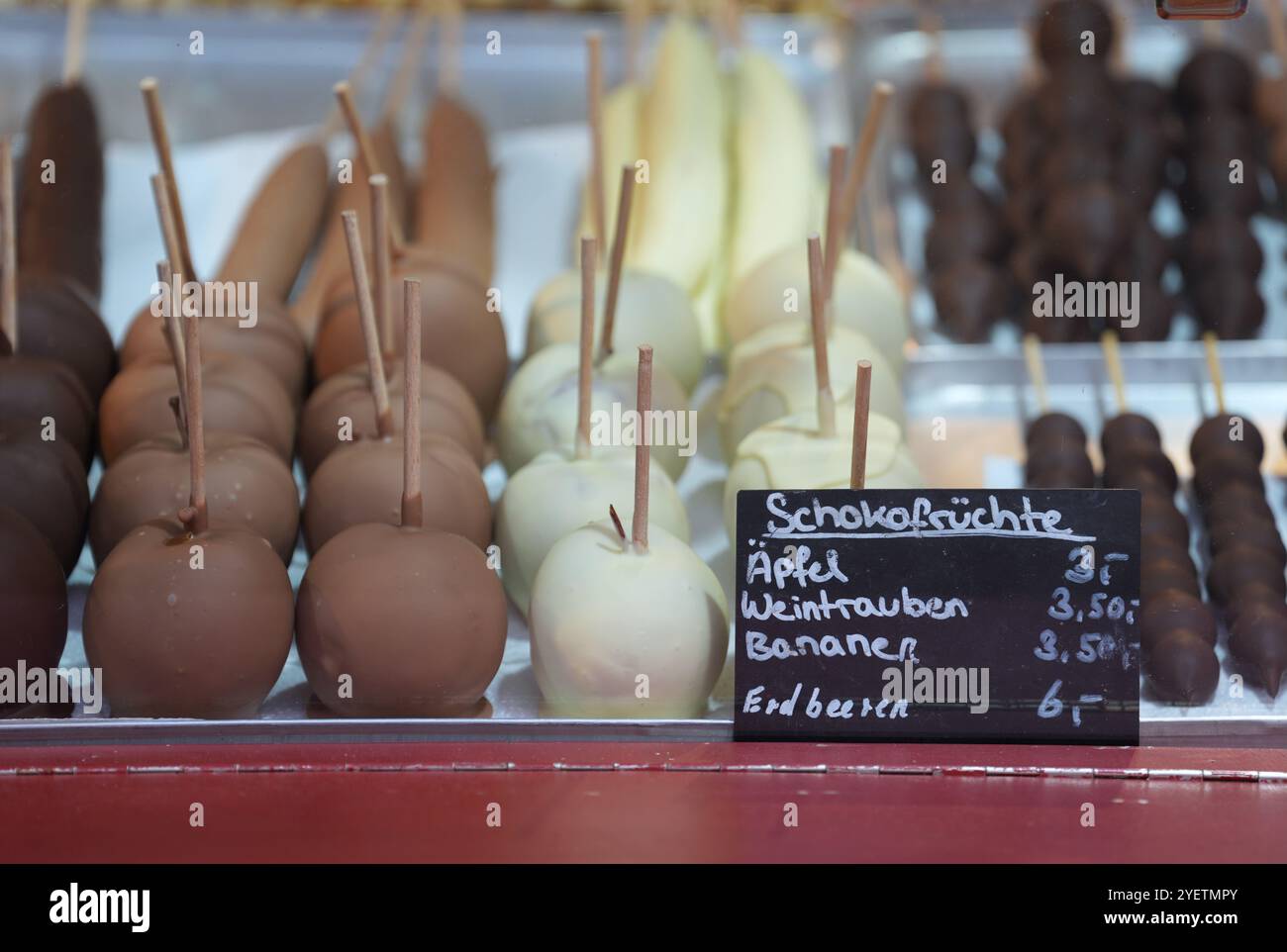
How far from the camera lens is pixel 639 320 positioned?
59.2 inches

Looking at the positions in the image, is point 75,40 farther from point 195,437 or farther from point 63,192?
point 195,437

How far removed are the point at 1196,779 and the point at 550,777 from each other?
1.42ft

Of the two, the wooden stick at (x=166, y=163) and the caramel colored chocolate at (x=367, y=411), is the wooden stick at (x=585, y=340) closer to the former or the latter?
the caramel colored chocolate at (x=367, y=411)

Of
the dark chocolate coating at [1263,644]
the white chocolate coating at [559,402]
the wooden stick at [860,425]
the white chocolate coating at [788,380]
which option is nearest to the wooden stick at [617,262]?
the white chocolate coating at [559,402]

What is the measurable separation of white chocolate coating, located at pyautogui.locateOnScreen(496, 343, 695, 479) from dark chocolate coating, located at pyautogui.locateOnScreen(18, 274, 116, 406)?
0.39 metres

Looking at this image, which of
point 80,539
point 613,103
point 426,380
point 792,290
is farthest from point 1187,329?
point 80,539

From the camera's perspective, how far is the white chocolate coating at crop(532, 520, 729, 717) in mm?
1130

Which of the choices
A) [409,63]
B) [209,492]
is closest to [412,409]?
[209,492]

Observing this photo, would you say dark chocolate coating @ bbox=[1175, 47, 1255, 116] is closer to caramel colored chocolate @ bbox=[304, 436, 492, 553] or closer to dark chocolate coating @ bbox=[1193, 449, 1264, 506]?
dark chocolate coating @ bbox=[1193, 449, 1264, 506]

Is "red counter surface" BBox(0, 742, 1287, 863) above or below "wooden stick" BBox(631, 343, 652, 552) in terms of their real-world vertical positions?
below

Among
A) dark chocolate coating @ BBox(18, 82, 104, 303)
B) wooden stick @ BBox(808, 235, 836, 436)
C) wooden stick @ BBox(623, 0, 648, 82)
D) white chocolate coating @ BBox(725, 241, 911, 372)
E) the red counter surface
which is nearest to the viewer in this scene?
the red counter surface

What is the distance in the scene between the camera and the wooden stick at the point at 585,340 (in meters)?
1.19

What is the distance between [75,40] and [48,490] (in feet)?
3.08

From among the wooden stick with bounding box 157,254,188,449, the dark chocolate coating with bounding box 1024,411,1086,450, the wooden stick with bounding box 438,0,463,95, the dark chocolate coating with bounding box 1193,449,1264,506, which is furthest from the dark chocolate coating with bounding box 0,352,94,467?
the dark chocolate coating with bounding box 1193,449,1264,506
